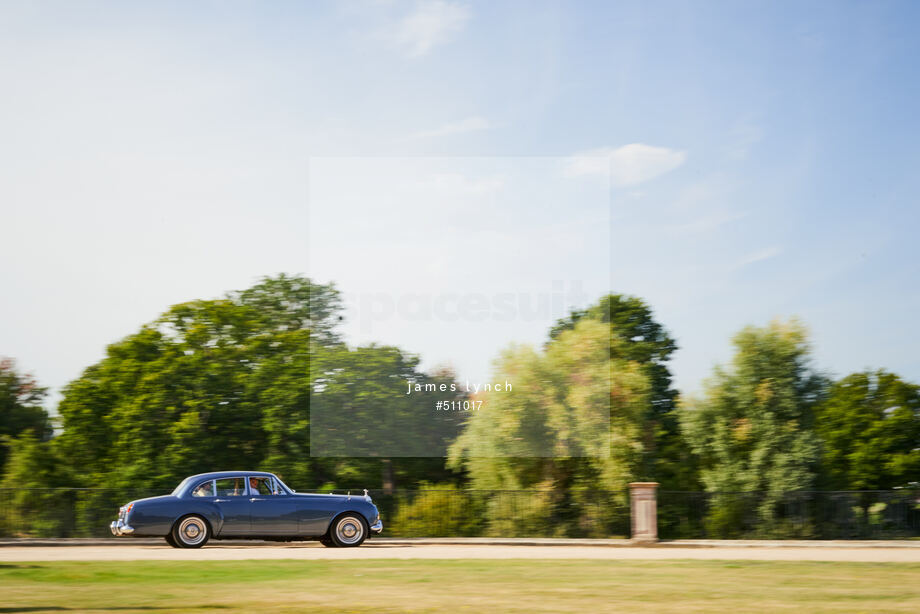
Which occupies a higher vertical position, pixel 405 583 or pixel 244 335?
pixel 244 335

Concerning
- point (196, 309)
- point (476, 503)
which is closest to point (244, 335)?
point (196, 309)

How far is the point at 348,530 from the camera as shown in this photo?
20641mm

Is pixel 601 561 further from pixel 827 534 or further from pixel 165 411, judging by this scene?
pixel 165 411

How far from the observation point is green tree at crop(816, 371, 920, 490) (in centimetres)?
4297

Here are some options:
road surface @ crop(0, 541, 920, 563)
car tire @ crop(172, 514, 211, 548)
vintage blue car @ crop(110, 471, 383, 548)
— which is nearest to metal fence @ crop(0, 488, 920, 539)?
road surface @ crop(0, 541, 920, 563)

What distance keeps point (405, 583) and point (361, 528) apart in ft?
26.6

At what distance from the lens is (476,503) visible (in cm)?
3025

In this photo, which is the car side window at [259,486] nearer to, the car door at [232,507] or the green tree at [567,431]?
the car door at [232,507]

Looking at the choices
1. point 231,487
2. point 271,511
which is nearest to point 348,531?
point 271,511

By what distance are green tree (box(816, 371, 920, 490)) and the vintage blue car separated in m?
28.0

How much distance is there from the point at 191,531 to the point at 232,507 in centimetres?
95

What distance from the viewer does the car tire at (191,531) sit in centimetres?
1933

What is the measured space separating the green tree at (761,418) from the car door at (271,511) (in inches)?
664

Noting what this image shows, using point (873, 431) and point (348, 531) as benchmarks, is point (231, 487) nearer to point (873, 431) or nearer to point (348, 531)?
point (348, 531)
